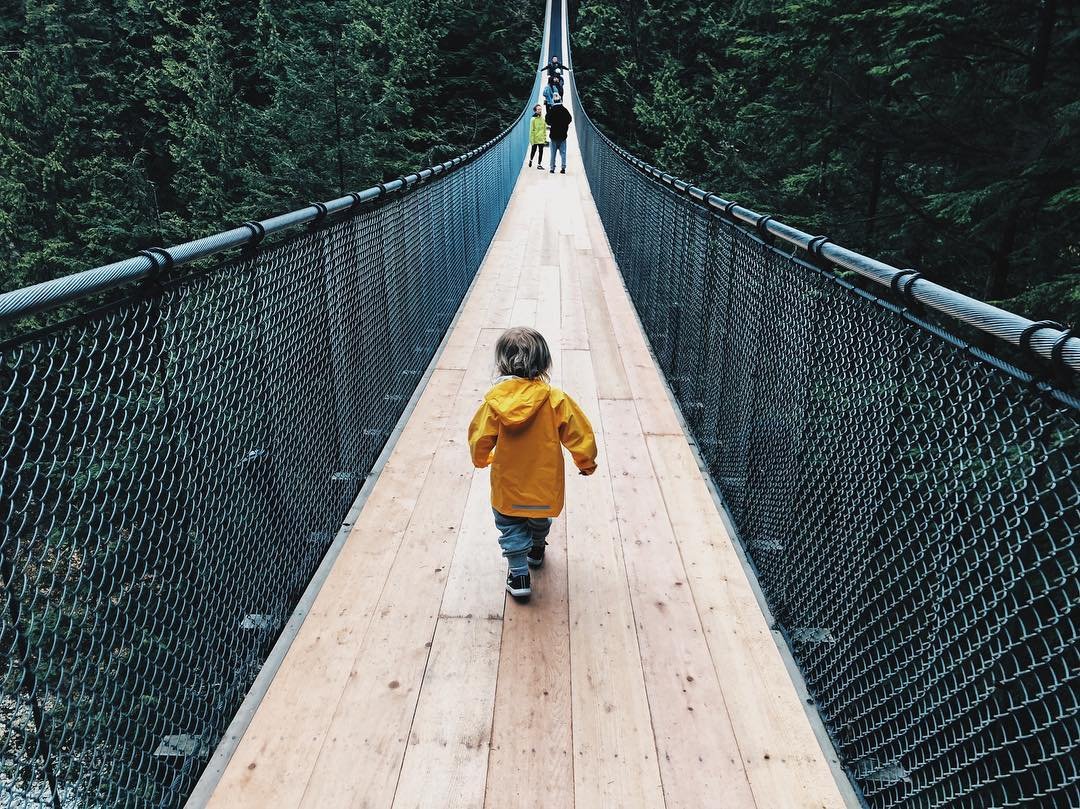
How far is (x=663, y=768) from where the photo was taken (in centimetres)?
208

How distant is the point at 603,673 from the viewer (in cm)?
244

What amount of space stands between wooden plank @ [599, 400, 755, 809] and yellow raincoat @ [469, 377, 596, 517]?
1.72ft

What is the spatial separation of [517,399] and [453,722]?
1025 millimetres

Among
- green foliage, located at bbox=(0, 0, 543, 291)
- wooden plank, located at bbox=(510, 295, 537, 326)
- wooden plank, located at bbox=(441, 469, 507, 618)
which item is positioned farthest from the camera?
green foliage, located at bbox=(0, 0, 543, 291)

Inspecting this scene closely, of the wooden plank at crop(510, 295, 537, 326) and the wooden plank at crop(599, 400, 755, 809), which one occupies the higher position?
the wooden plank at crop(510, 295, 537, 326)

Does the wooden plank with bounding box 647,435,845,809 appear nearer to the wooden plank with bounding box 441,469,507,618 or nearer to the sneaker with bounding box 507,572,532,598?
the sneaker with bounding box 507,572,532,598

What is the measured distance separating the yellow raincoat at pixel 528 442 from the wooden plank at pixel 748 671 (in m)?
0.71

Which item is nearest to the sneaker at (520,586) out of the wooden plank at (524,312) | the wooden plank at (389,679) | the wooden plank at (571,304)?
the wooden plank at (389,679)

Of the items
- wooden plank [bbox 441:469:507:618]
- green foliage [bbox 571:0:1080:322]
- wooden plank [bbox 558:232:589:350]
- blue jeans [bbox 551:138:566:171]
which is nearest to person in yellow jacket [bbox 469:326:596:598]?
wooden plank [bbox 441:469:507:618]

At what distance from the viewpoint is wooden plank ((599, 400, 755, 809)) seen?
2049mm

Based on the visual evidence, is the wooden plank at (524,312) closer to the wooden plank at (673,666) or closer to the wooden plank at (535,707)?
the wooden plank at (673,666)

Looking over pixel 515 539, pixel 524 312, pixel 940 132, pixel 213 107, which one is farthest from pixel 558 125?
pixel 213 107

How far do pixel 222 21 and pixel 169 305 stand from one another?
154 feet

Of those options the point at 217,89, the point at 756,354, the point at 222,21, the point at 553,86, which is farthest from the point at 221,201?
the point at 756,354
